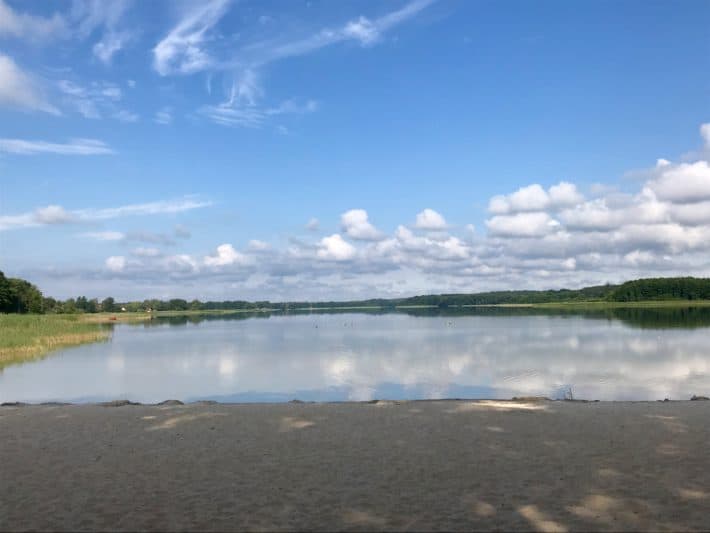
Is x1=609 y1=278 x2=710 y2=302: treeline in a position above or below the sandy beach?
above

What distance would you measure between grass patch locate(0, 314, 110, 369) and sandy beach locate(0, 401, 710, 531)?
1973 centimetres

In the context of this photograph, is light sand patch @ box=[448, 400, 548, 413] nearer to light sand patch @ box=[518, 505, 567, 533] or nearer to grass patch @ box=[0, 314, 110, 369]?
light sand patch @ box=[518, 505, 567, 533]

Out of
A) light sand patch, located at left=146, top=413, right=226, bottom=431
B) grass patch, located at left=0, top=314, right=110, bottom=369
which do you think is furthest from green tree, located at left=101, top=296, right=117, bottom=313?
light sand patch, located at left=146, top=413, right=226, bottom=431

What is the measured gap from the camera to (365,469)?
275 inches

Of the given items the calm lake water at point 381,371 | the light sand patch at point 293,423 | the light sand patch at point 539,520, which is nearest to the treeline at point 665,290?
the calm lake water at point 381,371

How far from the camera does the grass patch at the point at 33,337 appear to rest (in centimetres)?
2900

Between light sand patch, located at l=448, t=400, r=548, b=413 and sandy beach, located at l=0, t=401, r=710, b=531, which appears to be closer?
sandy beach, located at l=0, t=401, r=710, b=531

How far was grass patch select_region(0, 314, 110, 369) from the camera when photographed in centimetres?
2900

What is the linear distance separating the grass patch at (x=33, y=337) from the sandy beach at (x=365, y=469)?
19732mm

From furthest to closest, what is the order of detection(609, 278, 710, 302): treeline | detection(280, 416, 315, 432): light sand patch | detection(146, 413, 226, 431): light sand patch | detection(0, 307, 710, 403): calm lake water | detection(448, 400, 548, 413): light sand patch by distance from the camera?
detection(609, 278, 710, 302): treeline
detection(0, 307, 710, 403): calm lake water
detection(448, 400, 548, 413): light sand patch
detection(146, 413, 226, 431): light sand patch
detection(280, 416, 315, 432): light sand patch

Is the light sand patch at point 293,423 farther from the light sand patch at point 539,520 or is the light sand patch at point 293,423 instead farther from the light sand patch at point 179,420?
the light sand patch at point 539,520

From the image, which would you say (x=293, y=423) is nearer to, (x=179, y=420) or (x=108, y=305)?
(x=179, y=420)

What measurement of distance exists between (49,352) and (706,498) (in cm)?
3170

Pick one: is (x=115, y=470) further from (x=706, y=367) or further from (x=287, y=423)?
(x=706, y=367)
